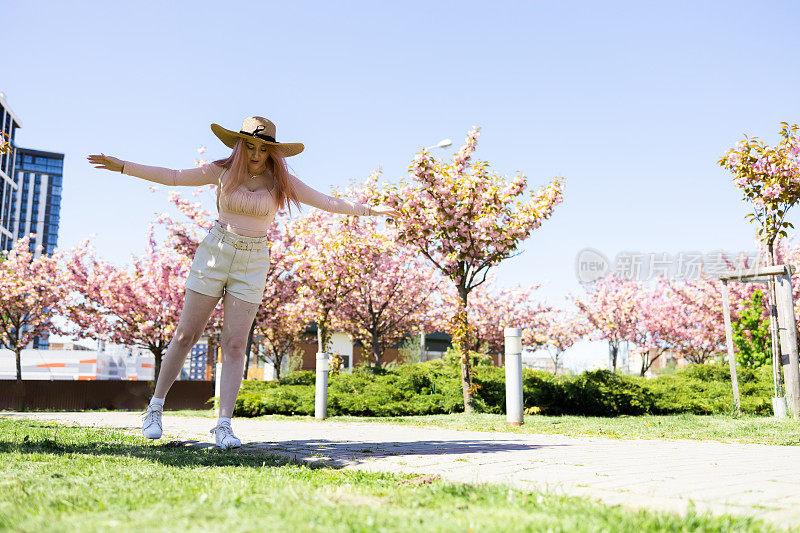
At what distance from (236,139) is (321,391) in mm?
6360

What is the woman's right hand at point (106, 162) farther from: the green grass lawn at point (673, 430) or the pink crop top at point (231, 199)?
the green grass lawn at point (673, 430)

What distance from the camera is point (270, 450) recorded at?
4.45 meters

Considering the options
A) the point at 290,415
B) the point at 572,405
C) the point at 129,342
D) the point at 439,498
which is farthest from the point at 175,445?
the point at 129,342

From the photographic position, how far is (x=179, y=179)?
464 centimetres

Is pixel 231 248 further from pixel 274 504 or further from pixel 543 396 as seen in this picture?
pixel 543 396

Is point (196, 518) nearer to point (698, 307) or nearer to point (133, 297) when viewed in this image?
point (133, 297)

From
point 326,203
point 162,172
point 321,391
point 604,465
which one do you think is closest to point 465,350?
point 321,391

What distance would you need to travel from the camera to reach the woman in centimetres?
453

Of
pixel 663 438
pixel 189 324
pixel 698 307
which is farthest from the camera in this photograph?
pixel 698 307

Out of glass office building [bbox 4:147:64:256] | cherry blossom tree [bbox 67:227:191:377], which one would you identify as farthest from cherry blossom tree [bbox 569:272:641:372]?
glass office building [bbox 4:147:64:256]

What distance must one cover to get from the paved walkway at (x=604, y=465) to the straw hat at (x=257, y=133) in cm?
223

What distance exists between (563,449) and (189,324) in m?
2.96

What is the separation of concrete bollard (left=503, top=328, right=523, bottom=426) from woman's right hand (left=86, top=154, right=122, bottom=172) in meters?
5.26

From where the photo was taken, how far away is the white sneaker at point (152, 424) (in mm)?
4656
